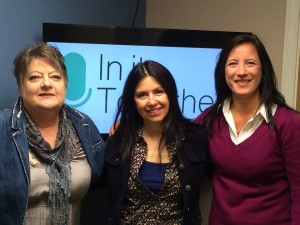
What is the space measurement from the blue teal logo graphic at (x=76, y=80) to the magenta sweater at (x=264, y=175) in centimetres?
91

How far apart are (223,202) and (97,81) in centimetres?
98

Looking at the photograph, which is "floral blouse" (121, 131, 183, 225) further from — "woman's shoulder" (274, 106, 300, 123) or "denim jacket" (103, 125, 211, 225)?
"woman's shoulder" (274, 106, 300, 123)

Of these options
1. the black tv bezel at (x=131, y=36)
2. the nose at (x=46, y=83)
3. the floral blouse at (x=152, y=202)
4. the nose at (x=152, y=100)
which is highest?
the black tv bezel at (x=131, y=36)

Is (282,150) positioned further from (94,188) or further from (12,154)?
(12,154)

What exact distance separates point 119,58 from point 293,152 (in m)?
1.10

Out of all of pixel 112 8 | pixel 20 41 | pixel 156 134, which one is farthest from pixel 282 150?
pixel 112 8

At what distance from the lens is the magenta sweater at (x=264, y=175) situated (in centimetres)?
145

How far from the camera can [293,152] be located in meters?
1.43

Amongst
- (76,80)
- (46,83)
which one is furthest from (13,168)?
(76,80)

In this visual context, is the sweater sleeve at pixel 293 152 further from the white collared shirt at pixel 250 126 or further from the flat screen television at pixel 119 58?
the flat screen television at pixel 119 58

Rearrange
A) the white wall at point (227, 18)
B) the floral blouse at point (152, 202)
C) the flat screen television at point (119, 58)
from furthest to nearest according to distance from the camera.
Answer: the white wall at point (227, 18)
the flat screen television at point (119, 58)
the floral blouse at point (152, 202)

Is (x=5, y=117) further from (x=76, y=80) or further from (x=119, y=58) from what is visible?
(x=119, y=58)

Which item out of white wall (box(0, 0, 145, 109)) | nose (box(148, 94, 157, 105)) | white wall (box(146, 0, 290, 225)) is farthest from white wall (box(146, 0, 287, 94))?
nose (box(148, 94, 157, 105))

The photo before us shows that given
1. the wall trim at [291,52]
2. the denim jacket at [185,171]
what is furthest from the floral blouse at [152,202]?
the wall trim at [291,52]
